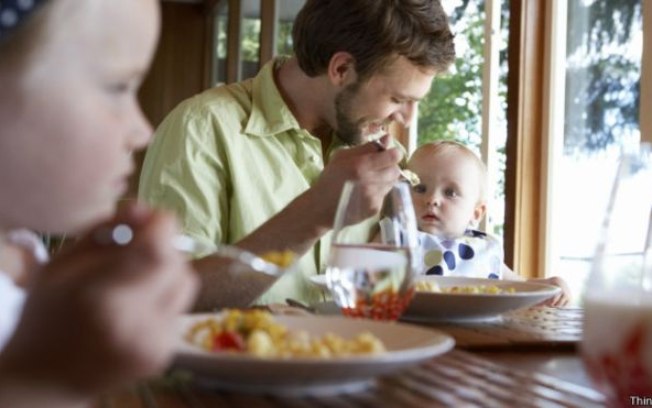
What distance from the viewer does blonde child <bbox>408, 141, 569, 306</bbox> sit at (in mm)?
2172

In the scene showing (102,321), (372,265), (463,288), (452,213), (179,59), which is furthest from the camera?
(179,59)

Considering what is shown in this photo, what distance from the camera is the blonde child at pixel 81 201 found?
0.49m

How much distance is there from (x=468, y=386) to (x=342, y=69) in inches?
54.2

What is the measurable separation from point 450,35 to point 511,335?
3.50ft

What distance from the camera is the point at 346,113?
6.76 ft

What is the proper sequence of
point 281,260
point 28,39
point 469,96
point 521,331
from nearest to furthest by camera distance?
point 28,39 → point 281,260 → point 521,331 → point 469,96

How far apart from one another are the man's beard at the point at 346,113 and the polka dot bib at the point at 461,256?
0.31 meters

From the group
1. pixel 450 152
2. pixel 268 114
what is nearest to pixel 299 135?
pixel 268 114

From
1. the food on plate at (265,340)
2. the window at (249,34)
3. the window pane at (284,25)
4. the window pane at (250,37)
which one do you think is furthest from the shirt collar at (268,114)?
the window pane at (250,37)

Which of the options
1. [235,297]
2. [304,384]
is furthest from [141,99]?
[304,384]

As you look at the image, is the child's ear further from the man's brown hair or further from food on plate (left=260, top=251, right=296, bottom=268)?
food on plate (left=260, top=251, right=296, bottom=268)

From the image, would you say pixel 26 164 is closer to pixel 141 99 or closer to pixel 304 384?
pixel 304 384

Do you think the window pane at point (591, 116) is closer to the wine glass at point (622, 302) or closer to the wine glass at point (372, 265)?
the wine glass at point (372, 265)

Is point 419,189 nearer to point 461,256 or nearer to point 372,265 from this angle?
point 461,256
